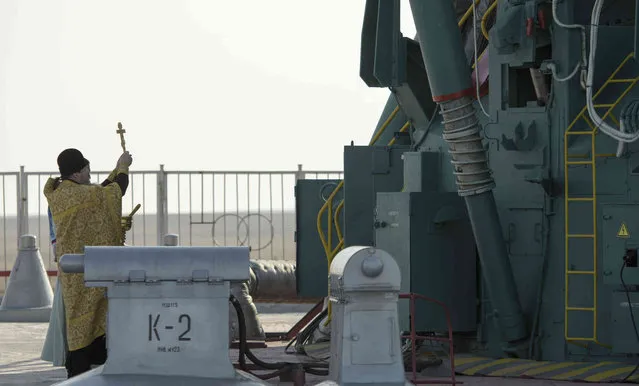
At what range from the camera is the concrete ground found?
13953 millimetres

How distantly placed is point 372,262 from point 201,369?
1.35m

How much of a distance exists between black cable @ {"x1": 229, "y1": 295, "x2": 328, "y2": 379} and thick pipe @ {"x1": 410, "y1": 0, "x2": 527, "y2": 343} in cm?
193

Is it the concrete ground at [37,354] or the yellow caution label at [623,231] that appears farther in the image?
the concrete ground at [37,354]

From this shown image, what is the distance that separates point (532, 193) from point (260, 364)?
3.81 m

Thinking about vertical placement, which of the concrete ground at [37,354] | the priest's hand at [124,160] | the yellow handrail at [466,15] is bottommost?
the concrete ground at [37,354]

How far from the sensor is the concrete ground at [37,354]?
14.0 metres

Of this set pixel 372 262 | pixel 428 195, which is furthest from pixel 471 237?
pixel 372 262

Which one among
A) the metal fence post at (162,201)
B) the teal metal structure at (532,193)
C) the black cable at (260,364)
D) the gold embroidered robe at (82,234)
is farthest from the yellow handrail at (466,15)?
the metal fence post at (162,201)

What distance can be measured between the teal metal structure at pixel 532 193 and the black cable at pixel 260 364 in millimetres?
1241

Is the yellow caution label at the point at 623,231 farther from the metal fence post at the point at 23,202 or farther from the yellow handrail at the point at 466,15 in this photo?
the metal fence post at the point at 23,202

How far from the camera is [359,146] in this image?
16.6 meters

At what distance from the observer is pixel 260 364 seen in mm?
12070

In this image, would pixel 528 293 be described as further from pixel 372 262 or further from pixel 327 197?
pixel 372 262

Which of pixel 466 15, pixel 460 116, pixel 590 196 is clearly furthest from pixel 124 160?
pixel 466 15
